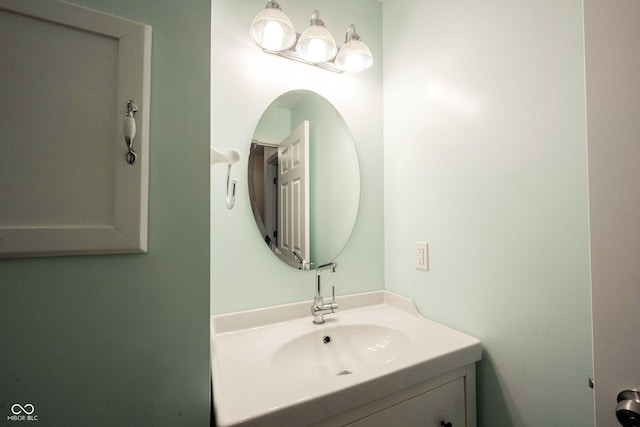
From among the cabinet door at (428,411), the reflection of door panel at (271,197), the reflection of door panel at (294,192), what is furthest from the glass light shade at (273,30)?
the cabinet door at (428,411)

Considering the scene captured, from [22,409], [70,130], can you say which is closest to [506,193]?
[70,130]

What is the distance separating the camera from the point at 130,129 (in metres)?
0.43

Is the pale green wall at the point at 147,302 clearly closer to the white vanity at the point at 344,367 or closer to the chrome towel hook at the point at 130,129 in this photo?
the chrome towel hook at the point at 130,129

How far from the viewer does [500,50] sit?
2.65ft

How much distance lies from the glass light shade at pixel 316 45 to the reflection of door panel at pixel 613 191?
82 cm

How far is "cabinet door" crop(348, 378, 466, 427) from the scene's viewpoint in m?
0.66

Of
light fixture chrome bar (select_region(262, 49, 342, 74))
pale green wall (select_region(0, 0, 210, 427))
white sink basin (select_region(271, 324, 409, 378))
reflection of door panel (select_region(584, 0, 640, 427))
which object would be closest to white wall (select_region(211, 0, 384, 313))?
light fixture chrome bar (select_region(262, 49, 342, 74))

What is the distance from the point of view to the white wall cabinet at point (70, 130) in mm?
394

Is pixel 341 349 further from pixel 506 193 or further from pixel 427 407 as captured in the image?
pixel 506 193

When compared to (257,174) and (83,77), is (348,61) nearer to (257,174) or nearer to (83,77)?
(257,174)

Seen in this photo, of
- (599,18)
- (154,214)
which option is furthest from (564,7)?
(154,214)

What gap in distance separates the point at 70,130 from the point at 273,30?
0.84 metres

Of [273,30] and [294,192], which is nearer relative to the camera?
[273,30]

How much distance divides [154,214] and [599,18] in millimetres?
875
